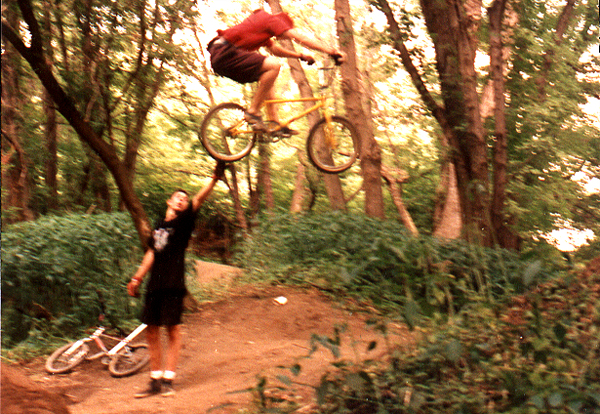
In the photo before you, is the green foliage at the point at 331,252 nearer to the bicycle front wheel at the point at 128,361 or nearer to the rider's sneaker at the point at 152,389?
the bicycle front wheel at the point at 128,361

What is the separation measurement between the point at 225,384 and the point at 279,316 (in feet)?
10.9

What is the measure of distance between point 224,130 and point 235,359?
284 cm

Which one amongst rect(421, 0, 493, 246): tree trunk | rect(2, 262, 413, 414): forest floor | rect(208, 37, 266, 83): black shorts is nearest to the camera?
rect(2, 262, 413, 414): forest floor

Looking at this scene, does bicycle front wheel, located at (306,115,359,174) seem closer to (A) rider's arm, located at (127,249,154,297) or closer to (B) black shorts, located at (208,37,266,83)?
(B) black shorts, located at (208,37,266,83)

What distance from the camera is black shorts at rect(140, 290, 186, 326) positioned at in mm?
6742

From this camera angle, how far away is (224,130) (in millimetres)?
8648

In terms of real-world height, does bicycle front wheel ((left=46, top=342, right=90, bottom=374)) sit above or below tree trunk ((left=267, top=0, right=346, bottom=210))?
below

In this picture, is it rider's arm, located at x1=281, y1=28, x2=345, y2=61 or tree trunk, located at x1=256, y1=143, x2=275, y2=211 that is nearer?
rider's arm, located at x1=281, y1=28, x2=345, y2=61

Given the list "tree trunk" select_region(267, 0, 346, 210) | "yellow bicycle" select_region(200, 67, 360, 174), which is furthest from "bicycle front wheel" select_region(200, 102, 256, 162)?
"tree trunk" select_region(267, 0, 346, 210)

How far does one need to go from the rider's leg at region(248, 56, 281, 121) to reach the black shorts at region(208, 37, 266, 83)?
0.08 meters

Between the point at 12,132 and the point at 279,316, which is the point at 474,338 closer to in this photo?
the point at 279,316

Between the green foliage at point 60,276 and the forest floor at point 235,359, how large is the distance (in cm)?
100

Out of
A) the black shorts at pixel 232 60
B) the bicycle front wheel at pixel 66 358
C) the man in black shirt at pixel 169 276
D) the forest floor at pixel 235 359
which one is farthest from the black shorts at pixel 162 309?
the black shorts at pixel 232 60

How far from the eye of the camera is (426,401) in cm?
517
